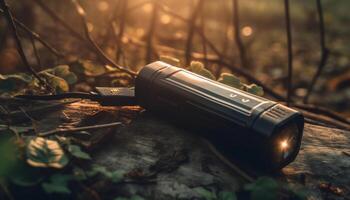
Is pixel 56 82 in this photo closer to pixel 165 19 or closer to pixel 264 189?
pixel 264 189

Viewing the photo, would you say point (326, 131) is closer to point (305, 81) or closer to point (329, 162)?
point (329, 162)

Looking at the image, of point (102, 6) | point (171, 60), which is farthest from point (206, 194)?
point (102, 6)

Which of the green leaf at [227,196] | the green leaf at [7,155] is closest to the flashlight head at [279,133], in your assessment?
the green leaf at [227,196]

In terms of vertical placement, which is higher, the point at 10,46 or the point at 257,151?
the point at 257,151

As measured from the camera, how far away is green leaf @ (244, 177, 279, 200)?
1.80 meters

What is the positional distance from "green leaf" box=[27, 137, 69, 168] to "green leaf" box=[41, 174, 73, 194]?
0.11ft

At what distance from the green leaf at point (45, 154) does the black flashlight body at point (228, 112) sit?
1.50 feet

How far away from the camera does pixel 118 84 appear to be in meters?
2.80

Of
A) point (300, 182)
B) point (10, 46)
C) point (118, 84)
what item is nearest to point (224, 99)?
point (300, 182)

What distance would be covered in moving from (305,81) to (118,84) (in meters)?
3.18

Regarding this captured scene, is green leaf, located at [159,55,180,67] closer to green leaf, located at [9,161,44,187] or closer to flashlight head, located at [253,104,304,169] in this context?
flashlight head, located at [253,104,304,169]

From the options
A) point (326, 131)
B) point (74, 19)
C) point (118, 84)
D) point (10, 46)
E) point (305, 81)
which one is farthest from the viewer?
point (305, 81)

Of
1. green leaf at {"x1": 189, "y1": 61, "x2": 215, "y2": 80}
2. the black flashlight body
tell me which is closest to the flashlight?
the black flashlight body

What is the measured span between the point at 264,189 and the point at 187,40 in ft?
6.74
